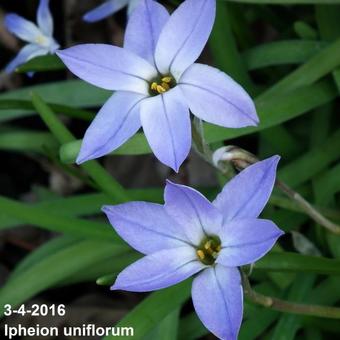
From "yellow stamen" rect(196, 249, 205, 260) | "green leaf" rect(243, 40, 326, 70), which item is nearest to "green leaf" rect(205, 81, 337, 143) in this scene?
"green leaf" rect(243, 40, 326, 70)

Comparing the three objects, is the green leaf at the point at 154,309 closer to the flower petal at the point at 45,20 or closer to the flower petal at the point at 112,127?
the flower petal at the point at 112,127

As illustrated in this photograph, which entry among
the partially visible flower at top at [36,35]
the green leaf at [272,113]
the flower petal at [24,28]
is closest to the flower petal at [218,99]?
the green leaf at [272,113]

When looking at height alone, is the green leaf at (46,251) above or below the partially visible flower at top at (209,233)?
above

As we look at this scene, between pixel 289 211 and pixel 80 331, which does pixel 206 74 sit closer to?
pixel 289 211

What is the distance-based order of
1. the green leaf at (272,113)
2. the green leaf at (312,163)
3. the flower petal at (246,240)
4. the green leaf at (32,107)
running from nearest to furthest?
the flower petal at (246,240) < the green leaf at (272,113) < the green leaf at (32,107) < the green leaf at (312,163)

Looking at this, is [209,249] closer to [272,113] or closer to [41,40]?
[272,113]

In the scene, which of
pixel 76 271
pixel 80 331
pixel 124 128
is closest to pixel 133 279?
pixel 124 128

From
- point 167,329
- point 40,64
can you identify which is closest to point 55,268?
point 167,329

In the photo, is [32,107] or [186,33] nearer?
[186,33]
